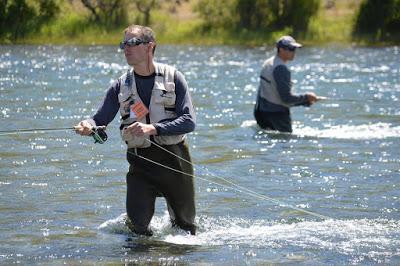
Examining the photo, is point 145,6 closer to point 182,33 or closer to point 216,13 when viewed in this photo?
point 216,13

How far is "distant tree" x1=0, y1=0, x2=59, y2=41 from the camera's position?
5025 cm

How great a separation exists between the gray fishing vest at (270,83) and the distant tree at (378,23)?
3642cm

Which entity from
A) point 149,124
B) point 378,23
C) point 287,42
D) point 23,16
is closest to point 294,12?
point 378,23

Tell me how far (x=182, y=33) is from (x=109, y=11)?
5604 mm

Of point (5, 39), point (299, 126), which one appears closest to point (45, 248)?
point (299, 126)

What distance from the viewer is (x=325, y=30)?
2048 inches

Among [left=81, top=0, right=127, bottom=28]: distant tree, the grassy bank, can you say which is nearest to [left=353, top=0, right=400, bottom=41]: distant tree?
the grassy bank

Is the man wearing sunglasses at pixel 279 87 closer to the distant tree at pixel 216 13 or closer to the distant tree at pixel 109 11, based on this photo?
the distant tree at pixel 216 13

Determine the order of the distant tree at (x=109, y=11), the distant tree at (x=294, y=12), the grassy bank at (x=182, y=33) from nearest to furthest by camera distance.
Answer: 1. the grassy bank at (x=182, y=33)
2. the distant tree at (x=294, y=12)
3. the distant tree at (x=109, y=11)

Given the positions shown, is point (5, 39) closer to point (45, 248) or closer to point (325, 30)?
point (325, 30)

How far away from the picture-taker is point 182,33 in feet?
167

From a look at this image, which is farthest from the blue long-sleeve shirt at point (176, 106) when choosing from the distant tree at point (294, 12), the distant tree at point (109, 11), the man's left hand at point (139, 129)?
the distant tree at point (109, 11)

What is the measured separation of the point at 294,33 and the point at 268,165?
130ft

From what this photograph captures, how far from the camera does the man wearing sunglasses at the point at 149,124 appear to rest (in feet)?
26.0
